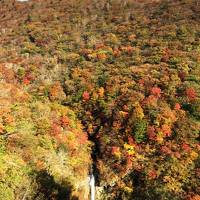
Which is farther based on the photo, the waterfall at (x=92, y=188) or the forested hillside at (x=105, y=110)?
the waterfall at (x=92, y=188)

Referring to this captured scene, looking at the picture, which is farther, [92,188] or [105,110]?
[105,110]

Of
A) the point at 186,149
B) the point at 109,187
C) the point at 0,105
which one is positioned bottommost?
the point at 109,187

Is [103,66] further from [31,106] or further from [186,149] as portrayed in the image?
[186,149]

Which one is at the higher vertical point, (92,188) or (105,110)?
(105,110)

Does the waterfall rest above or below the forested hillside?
below

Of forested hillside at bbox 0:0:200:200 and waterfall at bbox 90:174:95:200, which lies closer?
forested hillside at bbox 0:0:200:200

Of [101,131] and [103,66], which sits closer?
[101,131]

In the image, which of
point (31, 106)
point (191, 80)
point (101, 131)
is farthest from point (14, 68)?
point (191, 80)

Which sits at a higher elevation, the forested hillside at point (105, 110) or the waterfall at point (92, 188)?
the forested hillside at point (105, 110)
